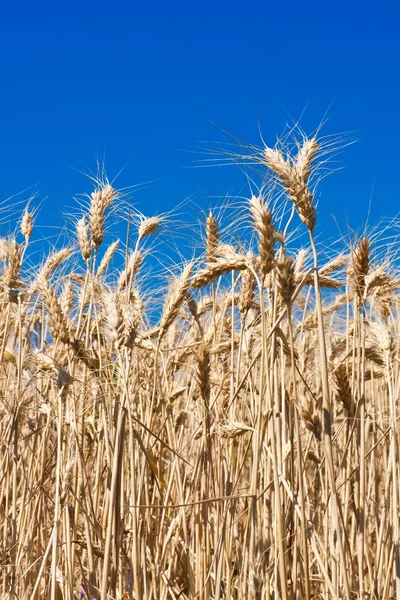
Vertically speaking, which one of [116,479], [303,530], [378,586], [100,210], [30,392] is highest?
[100,210]

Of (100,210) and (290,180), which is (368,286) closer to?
(290,180)

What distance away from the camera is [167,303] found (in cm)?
249

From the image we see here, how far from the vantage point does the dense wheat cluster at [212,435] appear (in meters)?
1.76

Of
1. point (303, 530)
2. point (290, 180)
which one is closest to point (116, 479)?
point (303, 530)

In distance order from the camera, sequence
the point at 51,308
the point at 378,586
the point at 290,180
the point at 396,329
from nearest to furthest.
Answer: the point at 290,180 → the point at 378,586 → the point at 51,308 → the point at 396,329

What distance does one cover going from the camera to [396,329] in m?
2.69

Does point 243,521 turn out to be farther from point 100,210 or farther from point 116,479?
point 100,210

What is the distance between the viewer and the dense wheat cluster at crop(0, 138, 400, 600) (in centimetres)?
176

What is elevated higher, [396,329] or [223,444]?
[396,329]

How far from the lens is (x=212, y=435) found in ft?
8.66

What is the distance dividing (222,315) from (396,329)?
0.72m

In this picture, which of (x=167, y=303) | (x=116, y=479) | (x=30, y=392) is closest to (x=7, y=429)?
(x=30, y=392)

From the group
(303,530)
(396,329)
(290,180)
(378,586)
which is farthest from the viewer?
(396,329)

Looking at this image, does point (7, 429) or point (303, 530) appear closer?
point (303, 530)
